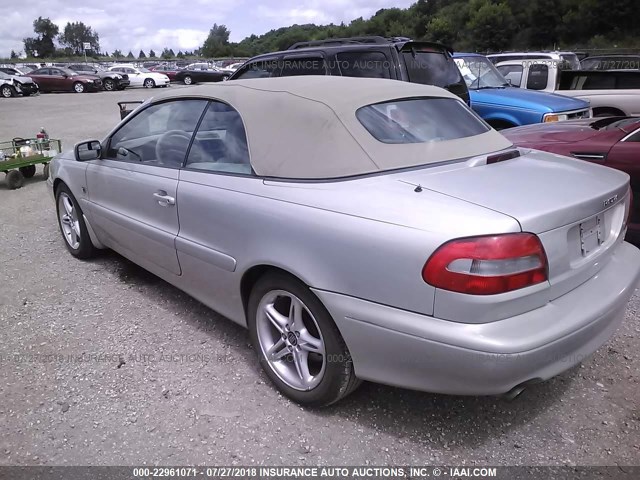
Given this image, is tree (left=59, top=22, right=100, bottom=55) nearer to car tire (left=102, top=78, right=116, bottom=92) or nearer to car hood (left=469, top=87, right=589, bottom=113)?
car tire (left=102, top=78, right=116, bottom=92)

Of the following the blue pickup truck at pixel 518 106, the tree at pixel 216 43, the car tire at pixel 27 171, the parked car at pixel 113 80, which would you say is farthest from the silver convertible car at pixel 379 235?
the tree at pixel 216 43

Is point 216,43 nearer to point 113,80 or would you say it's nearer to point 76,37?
point 76,37

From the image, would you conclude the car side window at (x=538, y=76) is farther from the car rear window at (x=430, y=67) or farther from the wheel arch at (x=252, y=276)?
the wheel arch at (x=252, y=276)

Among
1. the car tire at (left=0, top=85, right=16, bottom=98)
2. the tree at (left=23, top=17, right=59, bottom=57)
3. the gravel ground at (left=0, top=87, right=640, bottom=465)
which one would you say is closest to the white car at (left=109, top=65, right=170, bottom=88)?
the car tire at (left=0, top=85, right=16, bottom=98)

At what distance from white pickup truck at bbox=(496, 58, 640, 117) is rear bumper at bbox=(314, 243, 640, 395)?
794 centimetres

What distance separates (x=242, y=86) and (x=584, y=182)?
1979 mm

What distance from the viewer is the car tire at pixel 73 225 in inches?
173

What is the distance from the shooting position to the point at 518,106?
7.29 metres

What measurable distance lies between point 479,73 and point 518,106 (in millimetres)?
1629

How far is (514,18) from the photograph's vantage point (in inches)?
2395

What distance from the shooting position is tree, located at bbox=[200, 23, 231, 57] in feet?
272

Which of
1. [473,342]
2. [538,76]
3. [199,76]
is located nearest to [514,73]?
[538,76]

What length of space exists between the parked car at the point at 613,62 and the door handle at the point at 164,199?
11.9 m

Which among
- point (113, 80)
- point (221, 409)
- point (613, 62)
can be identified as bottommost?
point (221, 409)
